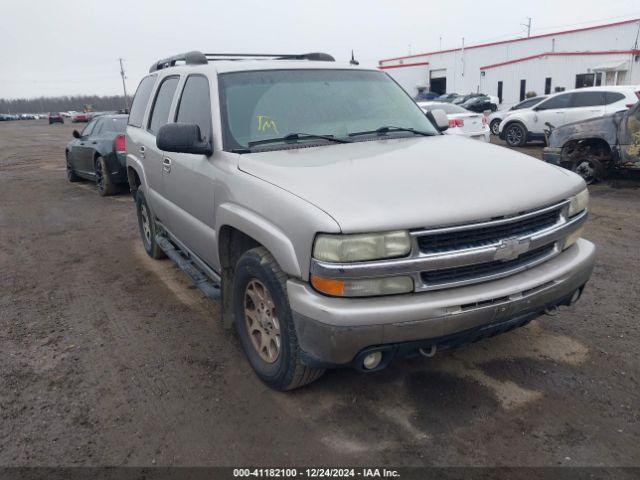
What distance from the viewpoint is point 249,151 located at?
11.0 ft

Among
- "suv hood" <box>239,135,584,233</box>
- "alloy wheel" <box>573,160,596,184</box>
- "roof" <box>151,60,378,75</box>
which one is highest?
"roof" <box>151,60,378,75</box>

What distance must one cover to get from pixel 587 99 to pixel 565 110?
2.02 ft

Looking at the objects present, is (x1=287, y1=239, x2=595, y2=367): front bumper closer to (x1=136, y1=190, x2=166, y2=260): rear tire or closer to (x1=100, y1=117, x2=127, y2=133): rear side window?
(x1=136, y1=190, x2=166, y2=260): rear tire

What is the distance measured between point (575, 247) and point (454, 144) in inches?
40.3

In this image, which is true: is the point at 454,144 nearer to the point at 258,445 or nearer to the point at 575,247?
the point at 575,247

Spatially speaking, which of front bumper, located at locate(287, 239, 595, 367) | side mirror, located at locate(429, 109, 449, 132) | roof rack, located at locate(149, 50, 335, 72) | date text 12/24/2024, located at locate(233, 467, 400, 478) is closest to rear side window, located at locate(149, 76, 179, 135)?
roof rack, located at locate(149, 50, 335, 72)

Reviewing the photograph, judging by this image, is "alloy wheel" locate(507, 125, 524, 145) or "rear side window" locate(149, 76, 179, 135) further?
"alloy wheel" locate(507, 125, 524, 145)

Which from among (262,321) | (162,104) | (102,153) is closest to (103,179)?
(102,153)

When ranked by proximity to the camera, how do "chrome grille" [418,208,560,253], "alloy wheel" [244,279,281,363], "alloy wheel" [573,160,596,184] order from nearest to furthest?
"chrome grille" [418,208,560,253] < "alloy wheel" [244,279,281,363] < "alloy wheel" [573,160,596,184]

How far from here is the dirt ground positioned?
269 cm

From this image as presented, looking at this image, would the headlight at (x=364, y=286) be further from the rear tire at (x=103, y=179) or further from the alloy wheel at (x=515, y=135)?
the alloy wheel at (x=515, y=135)

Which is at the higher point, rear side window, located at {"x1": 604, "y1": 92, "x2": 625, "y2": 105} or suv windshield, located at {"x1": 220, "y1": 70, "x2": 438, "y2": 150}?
suv windshield, located at {"x1": 220, "y1": 70, "x2": 438, "y2": 150}

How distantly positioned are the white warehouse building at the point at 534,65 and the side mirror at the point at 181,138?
23424 mm

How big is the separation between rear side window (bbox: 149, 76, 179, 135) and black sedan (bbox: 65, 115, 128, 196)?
5029mm
